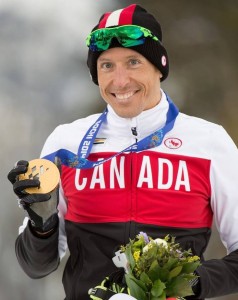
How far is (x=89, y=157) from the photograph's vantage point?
2.33m

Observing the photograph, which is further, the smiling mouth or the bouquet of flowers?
the smiling mouth

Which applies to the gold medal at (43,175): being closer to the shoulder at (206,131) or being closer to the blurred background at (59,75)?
the shoulder at (206,131)

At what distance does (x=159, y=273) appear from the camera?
1835mm

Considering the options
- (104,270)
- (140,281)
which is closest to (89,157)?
(104,270)

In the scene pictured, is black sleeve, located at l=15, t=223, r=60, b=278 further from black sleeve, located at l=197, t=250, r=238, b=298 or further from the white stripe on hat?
the white stripe on hat

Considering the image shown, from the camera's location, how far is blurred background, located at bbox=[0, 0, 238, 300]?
14.4ft

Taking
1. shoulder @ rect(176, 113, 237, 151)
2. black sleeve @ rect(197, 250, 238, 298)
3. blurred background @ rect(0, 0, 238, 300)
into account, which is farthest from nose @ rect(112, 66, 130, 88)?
blurred background @ rect(0, 0, 238, 300)

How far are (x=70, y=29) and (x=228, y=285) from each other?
2.72m

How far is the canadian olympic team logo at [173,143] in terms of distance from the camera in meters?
2.28

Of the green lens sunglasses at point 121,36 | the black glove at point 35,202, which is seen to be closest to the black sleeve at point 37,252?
the black glove at point 35,202

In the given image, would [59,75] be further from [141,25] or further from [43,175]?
[43,175]

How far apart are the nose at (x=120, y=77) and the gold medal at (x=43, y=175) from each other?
334 mm

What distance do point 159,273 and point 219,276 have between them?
0.36 meters

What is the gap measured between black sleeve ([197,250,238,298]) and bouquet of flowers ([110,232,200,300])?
0.68 feet
